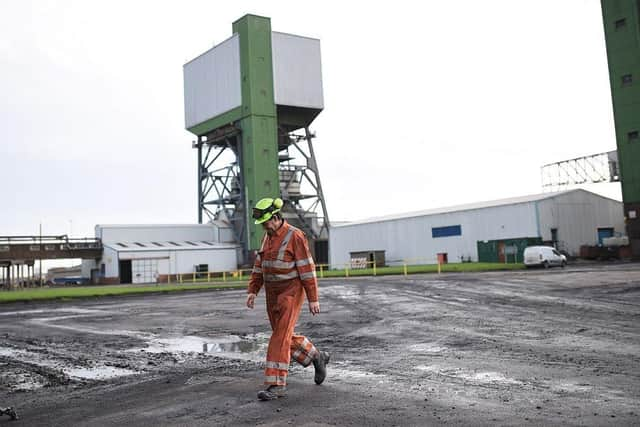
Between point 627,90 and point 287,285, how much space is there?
1889 inches

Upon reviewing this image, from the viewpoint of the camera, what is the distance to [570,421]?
165 inches

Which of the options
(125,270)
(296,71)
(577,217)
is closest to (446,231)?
(577,217)

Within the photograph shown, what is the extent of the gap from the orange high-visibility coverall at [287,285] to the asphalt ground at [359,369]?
16.4 inches

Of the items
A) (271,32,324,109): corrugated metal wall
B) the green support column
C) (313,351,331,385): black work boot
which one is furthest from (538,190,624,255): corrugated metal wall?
(313,351,331,385): black work boot

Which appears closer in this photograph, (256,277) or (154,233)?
(256,277)

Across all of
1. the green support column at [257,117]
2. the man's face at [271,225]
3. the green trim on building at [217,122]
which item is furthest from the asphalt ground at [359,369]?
the green trim on building at [217,122]

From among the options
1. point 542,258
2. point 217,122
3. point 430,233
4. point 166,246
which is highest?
point 217,122

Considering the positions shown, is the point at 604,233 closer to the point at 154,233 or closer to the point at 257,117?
the point at 257,117

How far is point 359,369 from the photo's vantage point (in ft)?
22.1

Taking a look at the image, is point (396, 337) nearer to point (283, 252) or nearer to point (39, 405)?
point (283, 252)

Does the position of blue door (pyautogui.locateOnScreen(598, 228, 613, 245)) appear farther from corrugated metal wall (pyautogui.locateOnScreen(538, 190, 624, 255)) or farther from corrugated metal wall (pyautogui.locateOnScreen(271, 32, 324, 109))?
corrugated metal wall (pyautogui.locateOnScreen(271, 32, 324, 109))

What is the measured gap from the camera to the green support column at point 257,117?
187ft

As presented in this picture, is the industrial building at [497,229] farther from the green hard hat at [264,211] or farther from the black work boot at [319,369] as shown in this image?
the green hard hat at [264,211]

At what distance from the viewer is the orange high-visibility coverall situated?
574 centimetres
